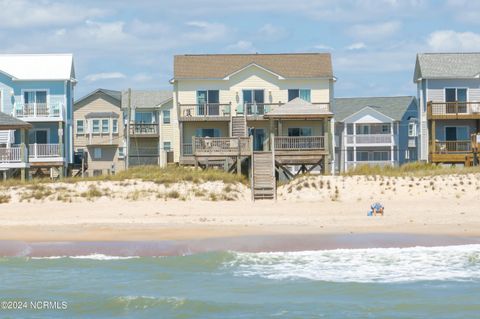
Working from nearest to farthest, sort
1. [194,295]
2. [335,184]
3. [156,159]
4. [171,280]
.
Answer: [194,295], [171,280], [335,184], [156,159]

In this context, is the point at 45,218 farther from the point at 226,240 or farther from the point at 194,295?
the point at 194,295

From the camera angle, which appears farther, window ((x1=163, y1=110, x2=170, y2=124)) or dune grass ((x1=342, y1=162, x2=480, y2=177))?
window ((x1=163, y1=110, x2=170, y2=124))

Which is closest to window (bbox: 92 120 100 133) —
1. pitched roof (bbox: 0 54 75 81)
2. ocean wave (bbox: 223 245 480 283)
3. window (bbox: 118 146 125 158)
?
window (bbox: 118 146 125 158)

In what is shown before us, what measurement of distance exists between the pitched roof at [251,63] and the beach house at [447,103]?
6168mm

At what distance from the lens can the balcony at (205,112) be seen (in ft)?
172

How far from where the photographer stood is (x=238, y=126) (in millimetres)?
52062

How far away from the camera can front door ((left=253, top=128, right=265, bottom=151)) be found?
176ft

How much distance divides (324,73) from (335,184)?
17940 mm

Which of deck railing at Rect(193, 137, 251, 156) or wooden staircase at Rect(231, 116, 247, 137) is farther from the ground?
wooden staircase at Rect(231, 116, 247, 137)

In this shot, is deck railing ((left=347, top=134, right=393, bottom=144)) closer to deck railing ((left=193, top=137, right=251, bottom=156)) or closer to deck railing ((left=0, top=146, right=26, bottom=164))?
deck railing ((left=193, top=137, right=251, bottom=156))

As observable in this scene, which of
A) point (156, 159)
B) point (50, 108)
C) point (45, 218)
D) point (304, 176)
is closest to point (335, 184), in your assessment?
point (304, 176)

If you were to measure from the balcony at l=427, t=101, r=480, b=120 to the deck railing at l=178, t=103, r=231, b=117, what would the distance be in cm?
1138

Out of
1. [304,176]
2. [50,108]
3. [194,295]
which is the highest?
[50,108]

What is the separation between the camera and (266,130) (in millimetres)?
53281
